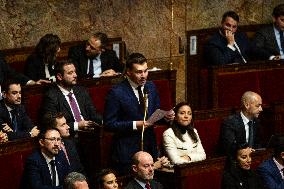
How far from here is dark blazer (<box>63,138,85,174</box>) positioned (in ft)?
11.1

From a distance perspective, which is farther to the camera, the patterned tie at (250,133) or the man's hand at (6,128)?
the patterned tie at (250,133)

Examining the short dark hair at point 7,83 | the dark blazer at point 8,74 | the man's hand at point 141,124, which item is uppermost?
the dark blazer at point 8,74

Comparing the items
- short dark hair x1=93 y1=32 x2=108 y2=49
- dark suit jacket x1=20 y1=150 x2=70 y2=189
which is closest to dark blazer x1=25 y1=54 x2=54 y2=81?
short dark hair x1=93 y1=32 x2=108 y2=49

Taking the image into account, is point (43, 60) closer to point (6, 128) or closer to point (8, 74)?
point (8, 74)

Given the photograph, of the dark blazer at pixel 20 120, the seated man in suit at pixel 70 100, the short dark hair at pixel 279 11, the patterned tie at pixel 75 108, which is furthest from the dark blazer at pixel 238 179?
the short dark hair at pixel 279 11

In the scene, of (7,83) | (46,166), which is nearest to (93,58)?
(7,83)

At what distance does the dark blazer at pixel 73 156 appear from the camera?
340 cm

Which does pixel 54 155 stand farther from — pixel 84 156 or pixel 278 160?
pixel 278 160

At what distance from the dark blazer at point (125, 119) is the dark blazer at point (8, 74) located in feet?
2.07

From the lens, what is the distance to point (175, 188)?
3336 millimetres

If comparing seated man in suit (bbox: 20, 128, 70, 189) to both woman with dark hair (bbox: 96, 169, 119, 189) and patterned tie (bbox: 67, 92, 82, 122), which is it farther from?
patterned tie (bbox: 67, 92, 82, 122)

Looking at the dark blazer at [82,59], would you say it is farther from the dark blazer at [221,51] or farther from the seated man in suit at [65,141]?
the seated man in suit at [65,141]

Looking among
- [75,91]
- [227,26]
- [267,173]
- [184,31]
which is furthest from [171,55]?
[267,173]

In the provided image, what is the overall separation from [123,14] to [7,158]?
153 centimetres
